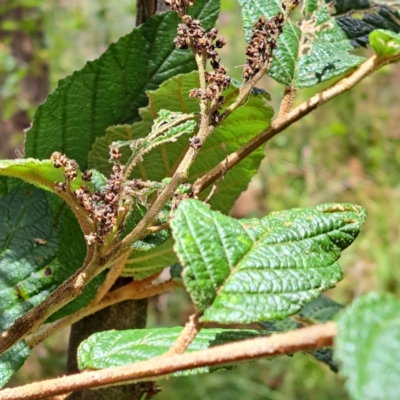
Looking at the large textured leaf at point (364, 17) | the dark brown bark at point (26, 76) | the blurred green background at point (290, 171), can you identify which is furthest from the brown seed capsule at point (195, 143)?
the dark brown bark at point (26, 76)

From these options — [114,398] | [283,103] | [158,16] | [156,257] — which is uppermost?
[158,16]

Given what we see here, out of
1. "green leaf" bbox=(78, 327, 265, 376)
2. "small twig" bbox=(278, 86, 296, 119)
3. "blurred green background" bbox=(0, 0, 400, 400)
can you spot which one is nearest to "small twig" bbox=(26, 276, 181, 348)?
"green leaf" bbox=(78, 327, 265, 376)

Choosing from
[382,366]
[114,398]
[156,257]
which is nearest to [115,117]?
[156,257]

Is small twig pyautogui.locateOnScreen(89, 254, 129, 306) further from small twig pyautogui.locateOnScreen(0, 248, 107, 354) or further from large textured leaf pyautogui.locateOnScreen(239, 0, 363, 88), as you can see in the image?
large textured leaf pyautogui.locateOnScreen(239, 0, 363, 88)

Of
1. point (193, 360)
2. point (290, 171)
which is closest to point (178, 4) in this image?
point (193, 360)

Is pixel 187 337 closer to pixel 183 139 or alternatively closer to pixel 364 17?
pixel 183 139

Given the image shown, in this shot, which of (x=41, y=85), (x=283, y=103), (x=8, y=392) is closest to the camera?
(x=8, y=392)

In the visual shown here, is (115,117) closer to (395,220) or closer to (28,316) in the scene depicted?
(28,316)
